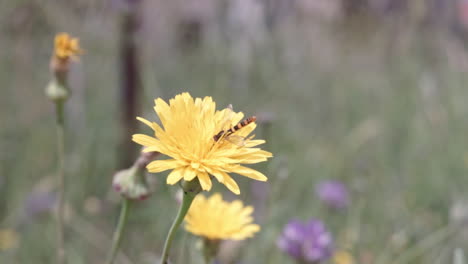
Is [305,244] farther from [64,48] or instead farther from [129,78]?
[129,78]

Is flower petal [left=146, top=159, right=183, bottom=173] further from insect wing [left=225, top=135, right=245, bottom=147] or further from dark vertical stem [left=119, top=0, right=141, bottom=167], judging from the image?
dark vertical stem [left=119, top=0, right=141, bottom=167]

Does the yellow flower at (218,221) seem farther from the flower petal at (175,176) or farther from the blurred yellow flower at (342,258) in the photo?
the blurred yellow flower at (342,258)

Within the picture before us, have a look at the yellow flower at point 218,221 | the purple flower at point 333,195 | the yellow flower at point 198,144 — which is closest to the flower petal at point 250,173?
the yellow flower at point 198,144

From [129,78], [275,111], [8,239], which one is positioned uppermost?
[275,111]

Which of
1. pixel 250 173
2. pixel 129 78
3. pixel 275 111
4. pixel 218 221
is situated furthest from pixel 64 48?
pixel 275 111

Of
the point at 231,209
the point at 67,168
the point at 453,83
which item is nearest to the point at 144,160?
the point at 231,209

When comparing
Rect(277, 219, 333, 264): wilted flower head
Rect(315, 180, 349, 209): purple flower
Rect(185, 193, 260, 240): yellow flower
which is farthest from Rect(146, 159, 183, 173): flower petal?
Rect(315, 180, 349, 209): purple flower

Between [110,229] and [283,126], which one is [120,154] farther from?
[283,126]
